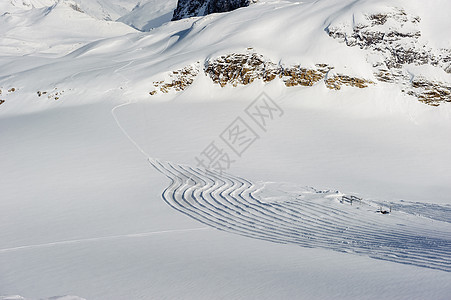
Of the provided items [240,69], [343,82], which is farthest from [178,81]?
[343,82]

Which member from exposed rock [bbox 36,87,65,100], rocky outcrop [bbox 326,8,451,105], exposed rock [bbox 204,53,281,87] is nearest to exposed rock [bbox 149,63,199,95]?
exposed rock [bbox 204,53,281,87]

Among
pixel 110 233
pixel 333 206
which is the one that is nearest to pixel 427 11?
pixel 333 206

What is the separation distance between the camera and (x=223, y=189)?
49.2ft

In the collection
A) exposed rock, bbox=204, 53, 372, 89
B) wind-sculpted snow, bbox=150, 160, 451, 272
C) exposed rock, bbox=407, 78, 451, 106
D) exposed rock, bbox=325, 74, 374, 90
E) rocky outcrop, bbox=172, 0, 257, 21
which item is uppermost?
rocky outcrop, bbox=172, 0, 257, 21

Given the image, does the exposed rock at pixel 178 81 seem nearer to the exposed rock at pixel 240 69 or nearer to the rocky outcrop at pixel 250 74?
the rocky outcrop at pixel 250 74

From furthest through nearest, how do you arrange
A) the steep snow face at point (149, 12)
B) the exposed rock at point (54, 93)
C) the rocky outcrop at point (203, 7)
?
the steep snow face at point (149, 12) → the rocky outcrop at point (203, 7) → the exposed rock at point (54, 93)

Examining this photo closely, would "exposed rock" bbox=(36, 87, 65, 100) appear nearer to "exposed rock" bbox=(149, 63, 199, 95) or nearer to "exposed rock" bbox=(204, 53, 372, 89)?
"exposed rock" bbox=(149, 63, 199, 95)

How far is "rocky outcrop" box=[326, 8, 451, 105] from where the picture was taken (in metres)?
26.0

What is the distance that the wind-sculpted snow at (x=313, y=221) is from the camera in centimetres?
893

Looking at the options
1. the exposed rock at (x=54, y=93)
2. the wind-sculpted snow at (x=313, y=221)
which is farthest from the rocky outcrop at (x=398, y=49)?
the exposed rock at (x=54, y=93)

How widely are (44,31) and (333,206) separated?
8337 cm

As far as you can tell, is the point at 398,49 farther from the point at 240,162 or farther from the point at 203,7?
the point at 203,7

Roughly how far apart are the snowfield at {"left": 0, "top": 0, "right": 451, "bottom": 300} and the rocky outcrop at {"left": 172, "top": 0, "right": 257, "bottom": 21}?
697 inches

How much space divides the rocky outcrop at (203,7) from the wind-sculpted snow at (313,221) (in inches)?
1728
